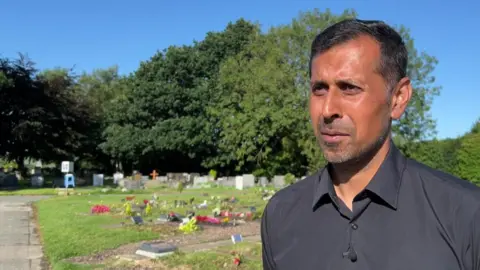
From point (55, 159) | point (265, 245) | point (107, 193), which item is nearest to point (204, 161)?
point (55, 159)

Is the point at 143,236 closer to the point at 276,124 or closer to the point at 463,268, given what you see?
the point at 463,268

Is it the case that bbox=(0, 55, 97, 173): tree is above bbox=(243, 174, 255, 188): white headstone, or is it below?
above

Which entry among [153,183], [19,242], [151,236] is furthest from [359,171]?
[153,183]

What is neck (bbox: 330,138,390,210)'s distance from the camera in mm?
1868

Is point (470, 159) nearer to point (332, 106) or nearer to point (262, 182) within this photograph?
point (262, 182)

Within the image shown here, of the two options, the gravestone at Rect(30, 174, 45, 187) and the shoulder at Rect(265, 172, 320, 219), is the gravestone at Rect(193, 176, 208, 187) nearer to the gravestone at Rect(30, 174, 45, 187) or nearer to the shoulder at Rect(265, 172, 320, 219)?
the gravestone at Rect(30, 174, 45, 187)

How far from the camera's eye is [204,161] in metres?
41.6

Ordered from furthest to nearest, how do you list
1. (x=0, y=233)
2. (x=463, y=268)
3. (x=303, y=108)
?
(x=303, y=108)
(x=0, y=233)
(x=463, y=268)

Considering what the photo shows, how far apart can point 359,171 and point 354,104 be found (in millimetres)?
268

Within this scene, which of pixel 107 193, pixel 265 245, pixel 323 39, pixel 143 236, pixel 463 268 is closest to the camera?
pixel 463 268

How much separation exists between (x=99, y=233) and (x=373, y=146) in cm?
1096

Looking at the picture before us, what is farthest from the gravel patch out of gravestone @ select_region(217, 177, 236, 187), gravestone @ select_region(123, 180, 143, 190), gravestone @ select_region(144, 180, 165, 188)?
gravestone @ select_region(144, 180, 165, 188)

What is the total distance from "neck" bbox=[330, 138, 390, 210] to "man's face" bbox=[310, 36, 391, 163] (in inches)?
1.5

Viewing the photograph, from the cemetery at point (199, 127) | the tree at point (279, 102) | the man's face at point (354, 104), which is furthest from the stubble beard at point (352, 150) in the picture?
the tree at point (279, 102)
